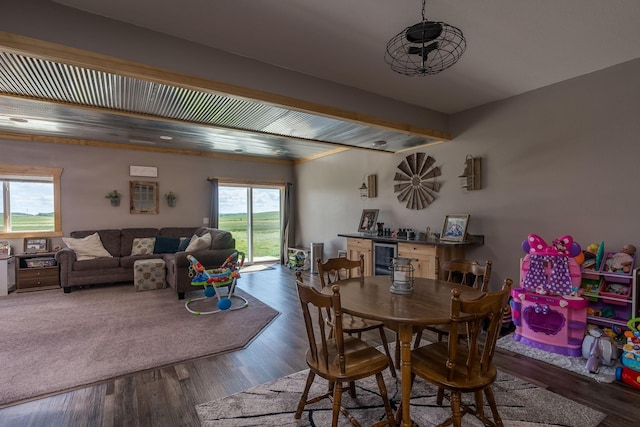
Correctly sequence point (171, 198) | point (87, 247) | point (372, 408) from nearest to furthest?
point (372, 408) → point (87, 247) → point (171, 198)

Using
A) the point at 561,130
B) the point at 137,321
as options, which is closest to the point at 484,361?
the point at 561,130

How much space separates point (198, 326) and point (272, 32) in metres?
3.21

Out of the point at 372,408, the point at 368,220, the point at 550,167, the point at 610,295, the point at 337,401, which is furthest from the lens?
the point at 368,220

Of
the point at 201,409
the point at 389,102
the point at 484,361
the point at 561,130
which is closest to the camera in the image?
the point at 484,361

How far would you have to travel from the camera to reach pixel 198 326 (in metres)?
3.63

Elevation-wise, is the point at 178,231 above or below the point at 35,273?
above

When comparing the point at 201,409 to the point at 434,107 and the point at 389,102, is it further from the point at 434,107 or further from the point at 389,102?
the point at 434,107

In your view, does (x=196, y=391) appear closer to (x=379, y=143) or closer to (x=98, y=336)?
(x=98, y=336)

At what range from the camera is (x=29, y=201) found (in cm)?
569

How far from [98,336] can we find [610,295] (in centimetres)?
519

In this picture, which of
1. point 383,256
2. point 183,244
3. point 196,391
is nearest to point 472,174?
point 383,256

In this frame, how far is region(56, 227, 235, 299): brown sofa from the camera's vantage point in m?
4.79

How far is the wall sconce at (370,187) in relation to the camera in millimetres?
5910

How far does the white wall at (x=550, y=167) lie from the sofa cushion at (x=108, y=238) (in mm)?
5548
